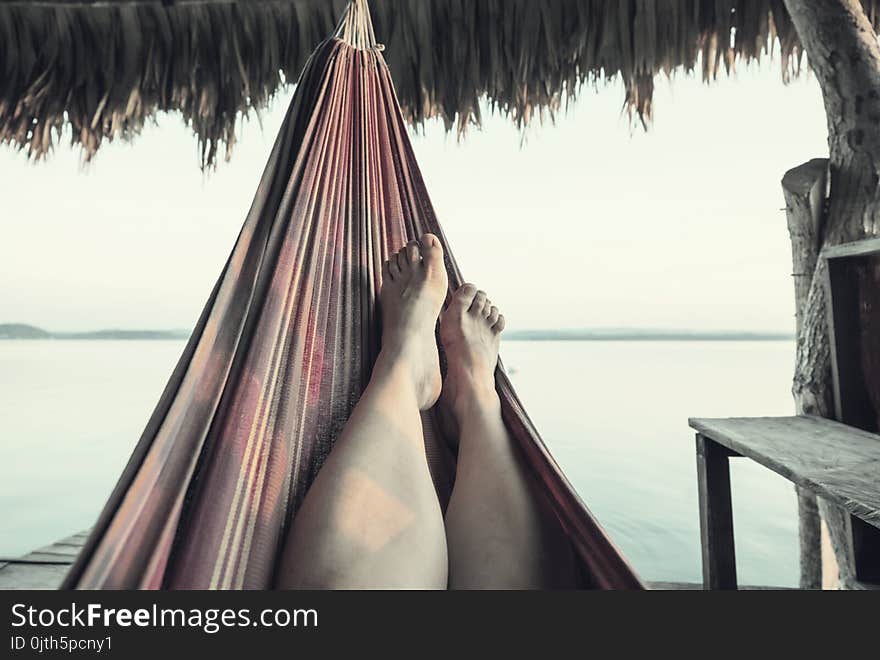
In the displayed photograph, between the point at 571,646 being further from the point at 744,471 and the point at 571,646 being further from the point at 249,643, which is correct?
the point at 744,471

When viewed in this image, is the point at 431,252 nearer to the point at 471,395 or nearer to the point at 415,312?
the point at 415,312

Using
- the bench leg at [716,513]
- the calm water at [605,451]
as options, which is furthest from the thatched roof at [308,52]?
the calm water at [605,451]

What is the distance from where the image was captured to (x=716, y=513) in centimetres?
93

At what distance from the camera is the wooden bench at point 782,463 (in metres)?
0.61

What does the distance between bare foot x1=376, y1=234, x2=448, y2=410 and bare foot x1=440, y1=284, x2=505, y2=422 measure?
0.04m

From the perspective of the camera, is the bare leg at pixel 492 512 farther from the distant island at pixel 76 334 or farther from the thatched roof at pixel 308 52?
the distant island at pixel 76 334

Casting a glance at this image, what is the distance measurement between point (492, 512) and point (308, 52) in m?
1.83

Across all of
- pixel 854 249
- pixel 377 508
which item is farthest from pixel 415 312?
pixel 854 249

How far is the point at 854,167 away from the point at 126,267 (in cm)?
925

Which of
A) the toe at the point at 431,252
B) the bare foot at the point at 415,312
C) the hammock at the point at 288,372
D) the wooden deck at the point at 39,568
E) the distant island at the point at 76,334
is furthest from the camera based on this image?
the distant island at the point at 76,334

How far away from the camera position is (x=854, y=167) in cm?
→ 106

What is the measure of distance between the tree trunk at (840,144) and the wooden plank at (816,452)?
159 mm

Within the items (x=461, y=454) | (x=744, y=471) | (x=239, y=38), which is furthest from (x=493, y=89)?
(x=744, y=471)

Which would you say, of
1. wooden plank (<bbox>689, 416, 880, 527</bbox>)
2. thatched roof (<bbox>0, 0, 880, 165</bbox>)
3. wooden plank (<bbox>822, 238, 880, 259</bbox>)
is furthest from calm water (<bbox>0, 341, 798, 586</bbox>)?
thatched roof (<bbox>0, 0, 880, 165</bbox>)
